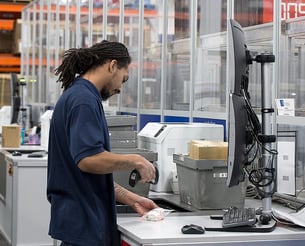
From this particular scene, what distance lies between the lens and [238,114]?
8.92 feet

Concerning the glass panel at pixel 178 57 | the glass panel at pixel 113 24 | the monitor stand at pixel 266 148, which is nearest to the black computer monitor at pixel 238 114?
the monitor stand at pixel 266 148

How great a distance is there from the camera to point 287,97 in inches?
155

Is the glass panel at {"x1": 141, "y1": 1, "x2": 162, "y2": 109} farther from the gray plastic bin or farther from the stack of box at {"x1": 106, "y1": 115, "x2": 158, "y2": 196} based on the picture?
the gray plastic bin

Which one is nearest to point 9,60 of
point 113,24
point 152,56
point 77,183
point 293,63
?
point 113,24

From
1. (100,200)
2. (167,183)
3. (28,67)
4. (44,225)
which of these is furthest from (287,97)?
(28,67)

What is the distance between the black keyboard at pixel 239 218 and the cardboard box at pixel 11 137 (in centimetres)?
435

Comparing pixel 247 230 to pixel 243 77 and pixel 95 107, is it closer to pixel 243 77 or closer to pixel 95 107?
pixel 243 77

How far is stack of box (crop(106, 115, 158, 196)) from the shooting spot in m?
3.81

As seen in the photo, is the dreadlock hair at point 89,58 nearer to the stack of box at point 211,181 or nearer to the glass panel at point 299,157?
the stack of box at point 211,181

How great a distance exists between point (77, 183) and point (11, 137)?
4269 mm

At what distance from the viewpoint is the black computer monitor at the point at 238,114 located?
8.89ft

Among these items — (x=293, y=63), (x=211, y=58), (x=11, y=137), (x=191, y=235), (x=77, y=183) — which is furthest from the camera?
(x=11, y=137)

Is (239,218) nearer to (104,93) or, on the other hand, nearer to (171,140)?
(104,93)

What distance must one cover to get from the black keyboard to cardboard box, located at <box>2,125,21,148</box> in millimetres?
4346
